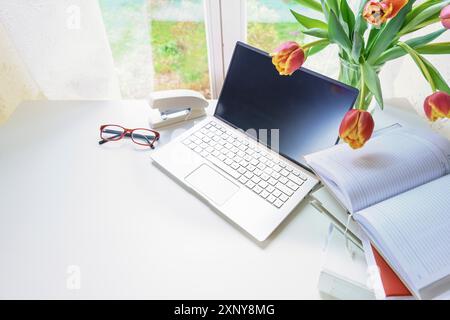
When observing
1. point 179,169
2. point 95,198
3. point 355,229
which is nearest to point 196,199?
point 179,169

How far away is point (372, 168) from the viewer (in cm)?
53

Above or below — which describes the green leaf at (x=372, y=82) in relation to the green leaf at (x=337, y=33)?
below

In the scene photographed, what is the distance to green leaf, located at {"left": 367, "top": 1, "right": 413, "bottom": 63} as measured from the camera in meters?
0.52

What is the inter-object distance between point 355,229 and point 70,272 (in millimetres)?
521

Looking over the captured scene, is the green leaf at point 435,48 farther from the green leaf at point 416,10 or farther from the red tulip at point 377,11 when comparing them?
the red tulip at point 377,11

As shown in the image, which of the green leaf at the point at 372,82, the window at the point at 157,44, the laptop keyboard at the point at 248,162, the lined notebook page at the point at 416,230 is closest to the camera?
the lined notebook page at the point at 416,230

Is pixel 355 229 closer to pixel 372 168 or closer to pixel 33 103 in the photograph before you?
pixel 372 168

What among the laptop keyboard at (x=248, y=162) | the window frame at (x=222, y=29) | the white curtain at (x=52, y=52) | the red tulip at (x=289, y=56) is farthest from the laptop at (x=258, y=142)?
the white curtain at (x=52, y=52)

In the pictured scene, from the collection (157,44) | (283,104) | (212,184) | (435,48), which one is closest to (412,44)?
(435,48)

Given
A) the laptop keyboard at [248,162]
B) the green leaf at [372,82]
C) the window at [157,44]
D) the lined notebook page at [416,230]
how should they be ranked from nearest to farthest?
the lined notebook page at [416,230] < the green leaf at [372,82] < the laptop keyboard at [248,162] < the window at [157,44]

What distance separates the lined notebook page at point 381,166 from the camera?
0.51 m

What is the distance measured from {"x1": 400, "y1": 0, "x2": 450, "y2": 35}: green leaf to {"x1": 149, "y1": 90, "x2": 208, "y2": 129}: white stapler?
51cm

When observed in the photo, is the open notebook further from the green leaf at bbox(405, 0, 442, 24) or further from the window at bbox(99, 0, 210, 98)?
the window at bbox(99, 0, 210, 98)

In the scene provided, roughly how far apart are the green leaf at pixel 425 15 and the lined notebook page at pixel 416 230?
287 millimetres
